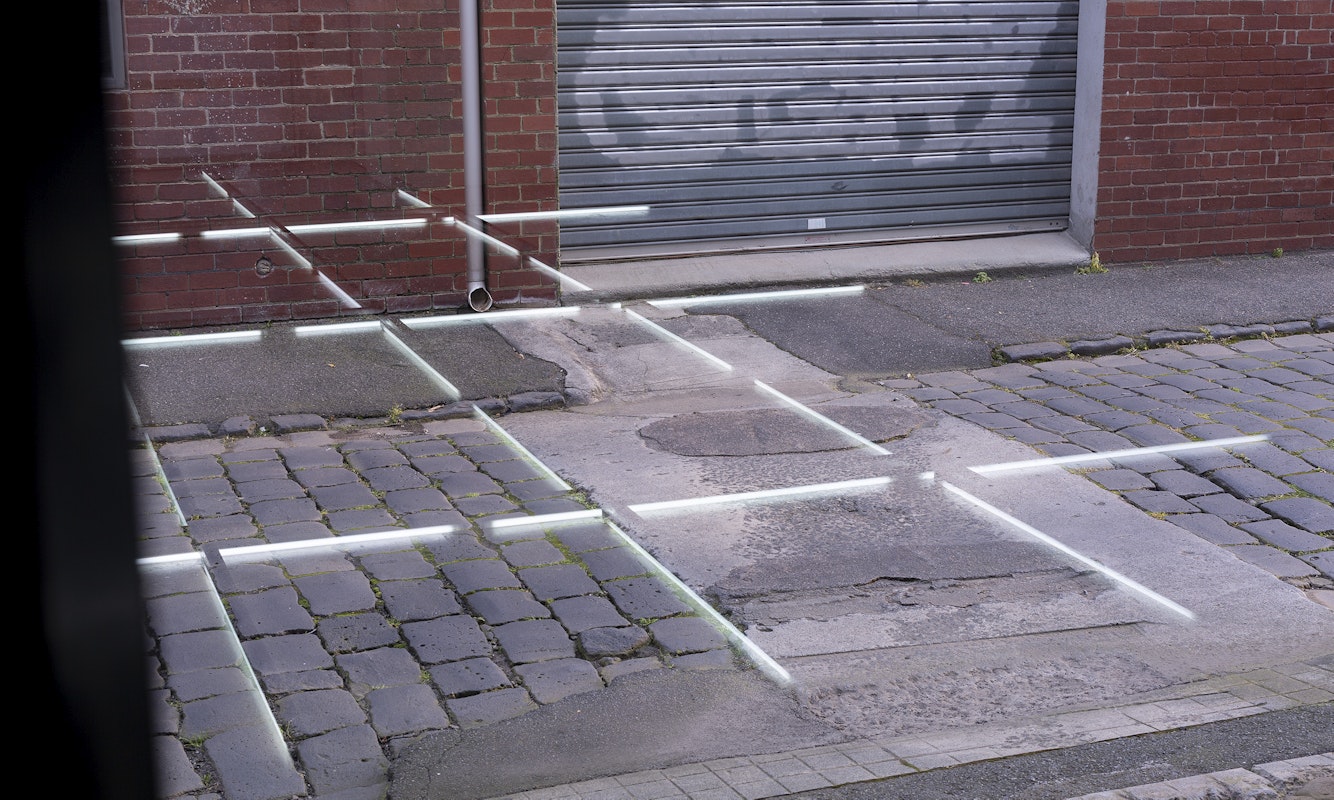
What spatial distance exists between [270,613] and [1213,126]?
775cm

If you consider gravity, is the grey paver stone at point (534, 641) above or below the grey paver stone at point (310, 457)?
below

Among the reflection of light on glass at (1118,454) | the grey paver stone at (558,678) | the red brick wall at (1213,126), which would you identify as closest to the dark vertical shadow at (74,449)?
the grey paver stone at (558,678)

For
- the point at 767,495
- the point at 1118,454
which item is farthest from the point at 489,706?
the point at 1118,454

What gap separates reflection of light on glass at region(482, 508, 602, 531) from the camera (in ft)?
17.1

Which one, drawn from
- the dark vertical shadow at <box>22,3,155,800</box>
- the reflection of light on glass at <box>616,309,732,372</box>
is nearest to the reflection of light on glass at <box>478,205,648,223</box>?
the reflection of light on glass at <box>616,309,732,372</box>

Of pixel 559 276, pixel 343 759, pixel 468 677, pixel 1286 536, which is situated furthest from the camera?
pixel 559 276

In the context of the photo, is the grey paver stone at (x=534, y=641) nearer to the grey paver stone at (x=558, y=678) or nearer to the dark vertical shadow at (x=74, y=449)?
the grey paver stone at (x=558, y=678)

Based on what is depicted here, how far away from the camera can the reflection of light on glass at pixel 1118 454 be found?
233 inches

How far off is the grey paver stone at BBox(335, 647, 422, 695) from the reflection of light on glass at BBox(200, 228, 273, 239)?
13.4 feet

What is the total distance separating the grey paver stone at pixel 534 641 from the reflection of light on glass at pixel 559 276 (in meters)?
4.14

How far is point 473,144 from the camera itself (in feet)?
26.1

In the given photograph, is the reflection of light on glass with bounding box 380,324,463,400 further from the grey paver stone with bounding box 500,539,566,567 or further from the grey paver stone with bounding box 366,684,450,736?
the grey paver stone with bounding box 366,684,450,736

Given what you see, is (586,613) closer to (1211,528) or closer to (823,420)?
(823,420)

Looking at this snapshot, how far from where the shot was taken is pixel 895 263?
366 inches
